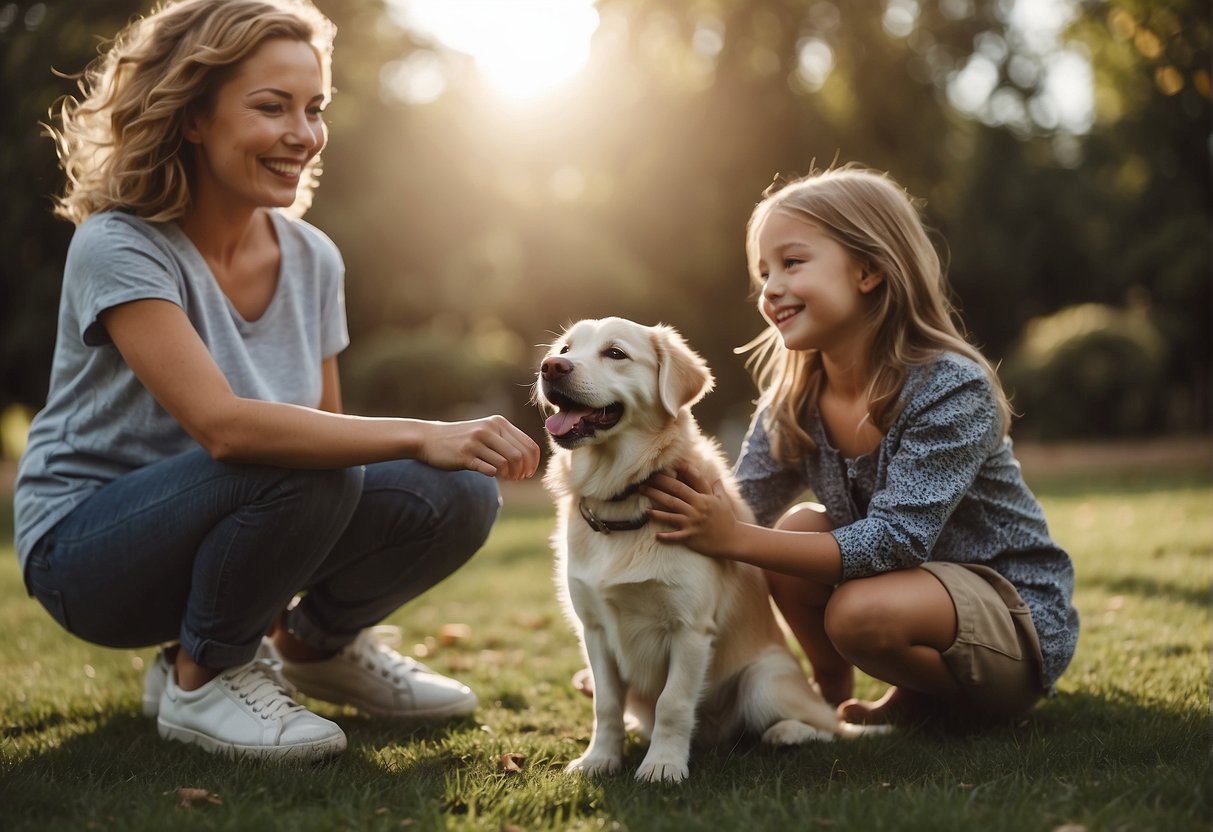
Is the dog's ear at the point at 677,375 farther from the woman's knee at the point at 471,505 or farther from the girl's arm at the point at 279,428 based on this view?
the woman's knee at the point at 471,505

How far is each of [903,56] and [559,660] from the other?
46.6 ft

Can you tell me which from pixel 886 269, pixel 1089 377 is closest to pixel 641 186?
pixel 1089 377

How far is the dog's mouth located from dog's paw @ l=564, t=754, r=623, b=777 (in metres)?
0.78

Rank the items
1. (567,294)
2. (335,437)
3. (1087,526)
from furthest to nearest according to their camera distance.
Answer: (567,294), (1087,526), (335,437)

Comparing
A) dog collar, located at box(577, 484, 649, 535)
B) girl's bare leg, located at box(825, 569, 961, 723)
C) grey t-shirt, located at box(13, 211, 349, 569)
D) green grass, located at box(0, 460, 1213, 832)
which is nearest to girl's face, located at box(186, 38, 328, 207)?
grey t-shirt, located at box(13, 211, 349, 569)

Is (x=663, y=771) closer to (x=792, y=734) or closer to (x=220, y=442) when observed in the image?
(x=792, y=734)

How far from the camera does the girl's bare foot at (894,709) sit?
9.37 ft

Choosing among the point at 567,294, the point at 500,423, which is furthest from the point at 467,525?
the point at 567,294

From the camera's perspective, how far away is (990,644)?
2.55 meters

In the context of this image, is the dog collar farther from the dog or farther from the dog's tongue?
the dog's tongue

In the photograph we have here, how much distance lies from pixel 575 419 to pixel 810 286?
0.73 m

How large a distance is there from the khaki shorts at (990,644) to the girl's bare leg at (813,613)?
38cm

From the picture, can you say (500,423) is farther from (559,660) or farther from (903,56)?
(903,56)

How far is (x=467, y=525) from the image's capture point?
294 centimetres
